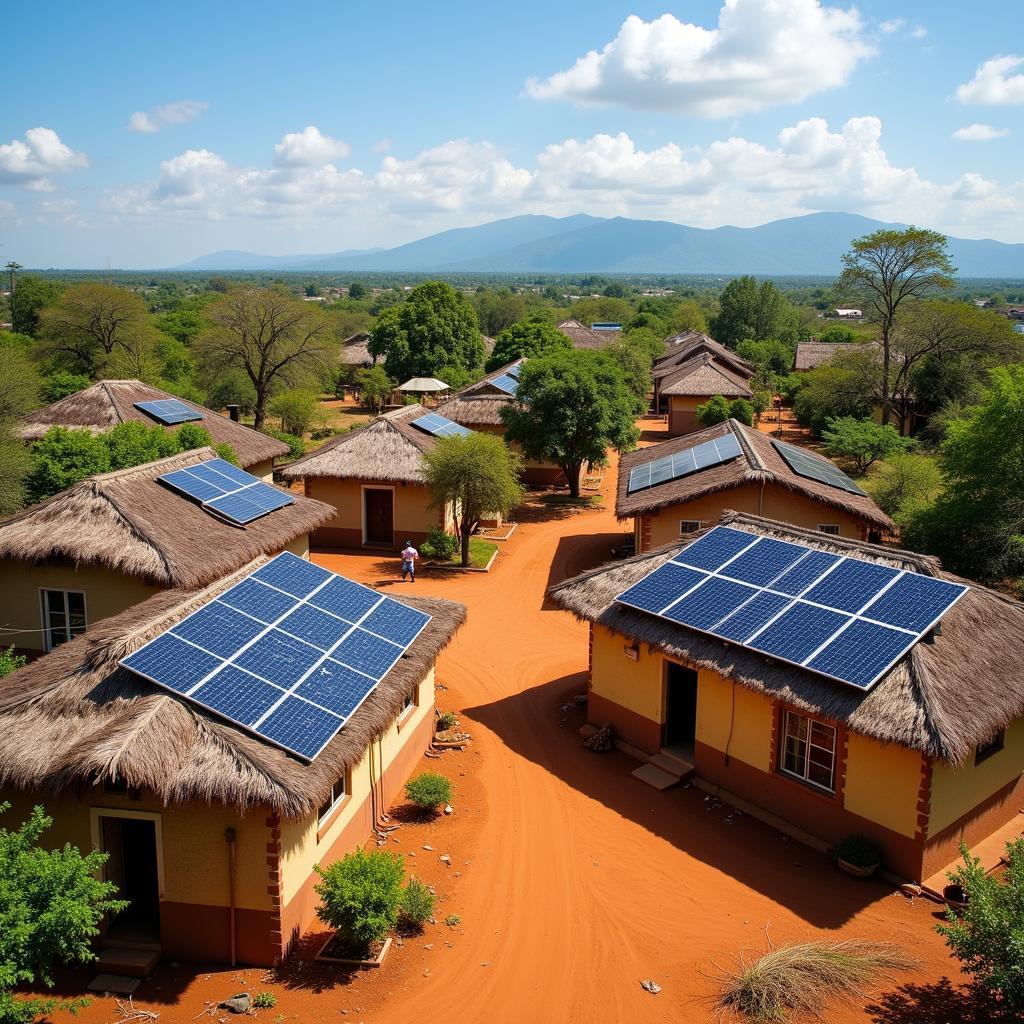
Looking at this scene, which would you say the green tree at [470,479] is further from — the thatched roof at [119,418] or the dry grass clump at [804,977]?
the dry grass clump at [804,977]

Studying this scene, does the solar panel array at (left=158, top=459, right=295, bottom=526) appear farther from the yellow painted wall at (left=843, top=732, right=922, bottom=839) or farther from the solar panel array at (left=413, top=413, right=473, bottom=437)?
the yellow painted wall at (left=843, top=732, right=922, bottom=839)

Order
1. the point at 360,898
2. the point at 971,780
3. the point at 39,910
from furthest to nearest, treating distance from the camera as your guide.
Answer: the point at 971,780 → the point at 360,898 → the point at 39,910

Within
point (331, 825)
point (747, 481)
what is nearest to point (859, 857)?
point (331, 825)

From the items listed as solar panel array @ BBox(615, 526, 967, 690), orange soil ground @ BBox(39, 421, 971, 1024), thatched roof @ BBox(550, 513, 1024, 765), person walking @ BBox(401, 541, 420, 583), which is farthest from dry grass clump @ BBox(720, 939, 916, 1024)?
person walking @ BBox(401, 541, 420, 583)

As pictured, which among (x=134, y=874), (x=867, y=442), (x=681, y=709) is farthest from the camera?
(x=867, y=442)

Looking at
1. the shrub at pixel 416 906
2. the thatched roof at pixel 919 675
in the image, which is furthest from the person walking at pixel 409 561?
the shrub at pixel 416 906

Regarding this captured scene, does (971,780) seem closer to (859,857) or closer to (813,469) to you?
(859,857)
